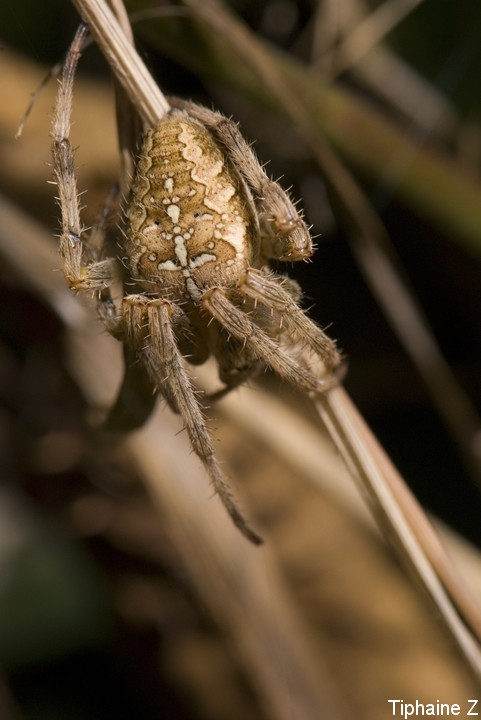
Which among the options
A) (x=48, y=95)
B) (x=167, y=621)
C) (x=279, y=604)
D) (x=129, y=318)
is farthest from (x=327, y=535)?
(x=48, y=95)

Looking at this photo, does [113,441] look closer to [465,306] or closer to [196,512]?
[196,512]

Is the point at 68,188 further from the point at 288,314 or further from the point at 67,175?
the point at 288,314

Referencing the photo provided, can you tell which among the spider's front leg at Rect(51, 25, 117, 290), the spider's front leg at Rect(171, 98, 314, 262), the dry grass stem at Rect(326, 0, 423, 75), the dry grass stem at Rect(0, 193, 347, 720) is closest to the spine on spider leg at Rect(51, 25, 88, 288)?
the spider's front leg at Rect(51, 25, 117, 290)

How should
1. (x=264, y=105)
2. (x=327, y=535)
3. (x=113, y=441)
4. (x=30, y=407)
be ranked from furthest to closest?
(x=30, y=407) → (x=113, y=441) → (x=327, y=535) → (x=264, y=105)

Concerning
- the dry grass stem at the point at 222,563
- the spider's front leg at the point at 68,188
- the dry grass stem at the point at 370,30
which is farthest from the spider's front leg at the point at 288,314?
the dry grass stem at the point at 370,30

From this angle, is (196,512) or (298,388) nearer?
(298,388)

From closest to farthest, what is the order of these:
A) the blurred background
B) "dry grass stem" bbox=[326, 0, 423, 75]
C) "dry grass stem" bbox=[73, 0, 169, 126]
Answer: "dry grass stem" bbox=[73, 0, 169, 126] < the blurred background < "dry grass stem" bbox=[326, 0, 423, 75]

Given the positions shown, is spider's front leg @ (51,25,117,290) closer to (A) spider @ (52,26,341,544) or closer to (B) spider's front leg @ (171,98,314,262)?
(A) spider @ (52,26,341,544)
